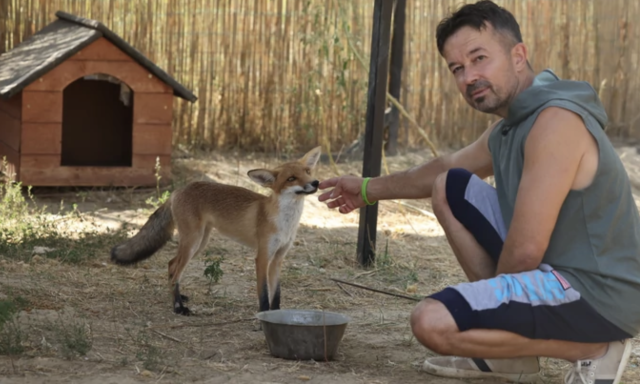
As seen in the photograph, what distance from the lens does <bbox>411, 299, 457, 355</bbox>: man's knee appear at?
3.74 m

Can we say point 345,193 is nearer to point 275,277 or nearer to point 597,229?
point 275,277

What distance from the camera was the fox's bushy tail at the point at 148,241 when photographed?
233 inches

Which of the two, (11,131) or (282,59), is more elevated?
(282,59)

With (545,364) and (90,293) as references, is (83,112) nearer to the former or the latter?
(90,293)

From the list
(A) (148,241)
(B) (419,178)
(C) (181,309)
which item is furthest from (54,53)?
(B) (419,178)

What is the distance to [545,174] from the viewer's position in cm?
358

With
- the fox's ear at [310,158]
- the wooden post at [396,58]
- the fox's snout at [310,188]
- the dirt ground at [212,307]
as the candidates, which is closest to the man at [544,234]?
the dirt ground at [212,307]

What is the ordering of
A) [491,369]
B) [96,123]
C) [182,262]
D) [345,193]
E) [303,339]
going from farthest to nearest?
[96,123] → [182,262] → [345,193] → [303,339] → [491,369]

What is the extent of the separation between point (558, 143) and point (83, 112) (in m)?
7.73

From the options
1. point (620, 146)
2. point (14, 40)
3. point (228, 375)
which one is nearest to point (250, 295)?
point (228, 375)

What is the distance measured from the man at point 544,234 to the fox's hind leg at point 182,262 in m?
2.19

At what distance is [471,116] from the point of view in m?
12.0

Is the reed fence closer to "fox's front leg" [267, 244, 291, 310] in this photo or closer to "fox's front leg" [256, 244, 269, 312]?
"fox's front leg" [267, 244, 291, 310]

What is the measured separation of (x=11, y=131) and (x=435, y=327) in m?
6.54
